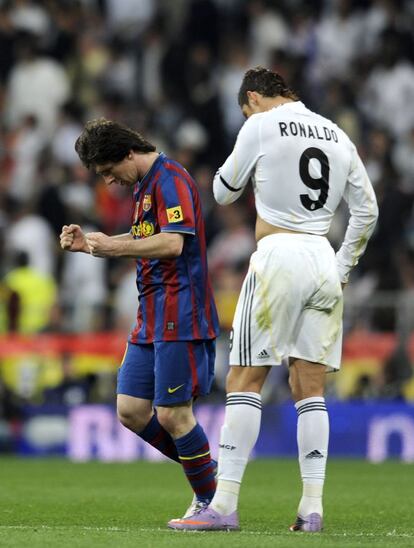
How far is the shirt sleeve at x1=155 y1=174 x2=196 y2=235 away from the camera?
780cm

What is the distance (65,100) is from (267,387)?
5.84 m

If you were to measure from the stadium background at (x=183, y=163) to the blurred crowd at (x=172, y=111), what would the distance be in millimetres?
23

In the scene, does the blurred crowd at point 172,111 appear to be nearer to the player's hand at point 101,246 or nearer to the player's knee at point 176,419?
the player's knee at point 176,419

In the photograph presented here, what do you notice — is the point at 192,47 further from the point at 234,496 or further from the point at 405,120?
the point at 234,496

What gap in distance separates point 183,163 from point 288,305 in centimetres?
1069

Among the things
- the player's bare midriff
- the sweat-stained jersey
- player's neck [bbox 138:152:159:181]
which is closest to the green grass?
the sweat-stained jersey

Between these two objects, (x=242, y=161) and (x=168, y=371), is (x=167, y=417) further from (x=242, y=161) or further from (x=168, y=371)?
(x=242, y=161)

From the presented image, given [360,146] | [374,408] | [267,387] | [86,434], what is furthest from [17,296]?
[360,146]

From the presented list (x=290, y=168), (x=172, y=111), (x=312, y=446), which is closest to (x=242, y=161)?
(x=290, y=168)

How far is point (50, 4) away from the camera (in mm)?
20922

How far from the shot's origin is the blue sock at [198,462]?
795cm

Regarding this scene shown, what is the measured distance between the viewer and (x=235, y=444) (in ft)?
25.0

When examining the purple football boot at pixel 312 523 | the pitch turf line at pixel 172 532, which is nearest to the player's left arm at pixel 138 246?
the pitch turf line at pixel 172 532

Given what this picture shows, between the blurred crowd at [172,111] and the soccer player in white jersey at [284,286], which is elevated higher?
the blurred crowd at [172,111]
